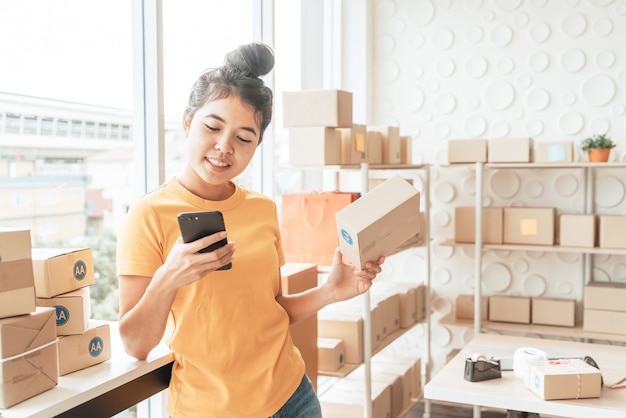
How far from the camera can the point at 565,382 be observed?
195 cm

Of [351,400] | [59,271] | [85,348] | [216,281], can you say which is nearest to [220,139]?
[216,281]

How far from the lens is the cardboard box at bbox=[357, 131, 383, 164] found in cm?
312

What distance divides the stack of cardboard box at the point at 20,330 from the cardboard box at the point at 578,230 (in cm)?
301

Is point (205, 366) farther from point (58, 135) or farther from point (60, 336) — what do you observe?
point (58, 135)

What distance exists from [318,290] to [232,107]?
545 mm

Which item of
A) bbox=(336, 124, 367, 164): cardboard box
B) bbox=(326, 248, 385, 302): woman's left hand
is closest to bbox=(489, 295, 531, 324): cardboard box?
bbox=(336, 124, 367, 164): cardboard box

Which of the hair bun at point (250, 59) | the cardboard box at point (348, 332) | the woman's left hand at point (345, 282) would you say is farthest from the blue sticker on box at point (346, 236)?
the cardboard box at point (348, 332)

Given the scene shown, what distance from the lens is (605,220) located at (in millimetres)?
3508

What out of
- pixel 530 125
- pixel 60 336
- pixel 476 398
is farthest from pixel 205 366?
pixel 530 125

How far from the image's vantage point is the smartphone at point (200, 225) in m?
1.28

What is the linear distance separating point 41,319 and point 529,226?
2968 millimetres

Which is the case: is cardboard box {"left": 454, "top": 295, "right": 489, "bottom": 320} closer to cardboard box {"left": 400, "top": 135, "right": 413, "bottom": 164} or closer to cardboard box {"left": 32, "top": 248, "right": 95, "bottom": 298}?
cardboard box {"left": 400, "top": 135, "right": 413, "bottom": 164}

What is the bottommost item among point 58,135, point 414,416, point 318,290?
point 414,416

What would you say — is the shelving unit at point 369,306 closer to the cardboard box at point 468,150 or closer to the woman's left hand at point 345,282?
the cardboard box at point 468,150
